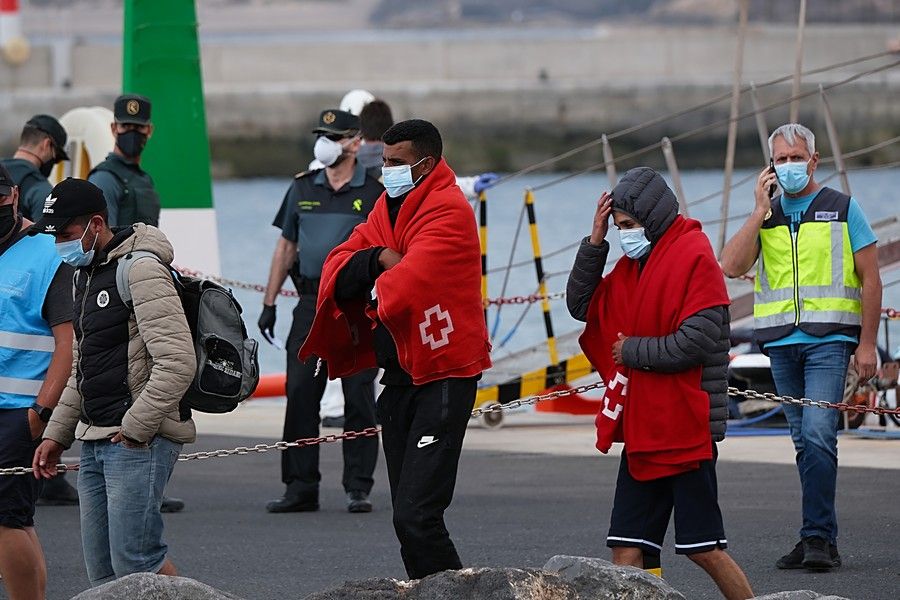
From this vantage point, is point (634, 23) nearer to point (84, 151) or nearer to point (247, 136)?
point (247, 136)

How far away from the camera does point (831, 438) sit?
25.0 feet

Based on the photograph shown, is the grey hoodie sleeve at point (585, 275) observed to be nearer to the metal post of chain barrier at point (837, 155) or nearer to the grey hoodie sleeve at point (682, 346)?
the grey hoodie sleeve at point (682, 346)

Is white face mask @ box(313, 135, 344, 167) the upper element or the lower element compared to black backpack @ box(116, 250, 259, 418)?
upper

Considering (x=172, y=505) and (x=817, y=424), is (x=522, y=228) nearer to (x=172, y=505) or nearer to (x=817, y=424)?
(x=172, y=505)

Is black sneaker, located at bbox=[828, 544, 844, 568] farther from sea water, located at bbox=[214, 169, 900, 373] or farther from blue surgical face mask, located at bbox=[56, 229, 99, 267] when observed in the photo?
sea water, located at bbox=[214, 169, 900, 373]

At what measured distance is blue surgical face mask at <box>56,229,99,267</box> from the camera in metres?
6.24

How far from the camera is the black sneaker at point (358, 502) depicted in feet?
31.3

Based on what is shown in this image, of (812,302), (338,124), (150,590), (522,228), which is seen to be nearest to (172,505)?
(338,124)

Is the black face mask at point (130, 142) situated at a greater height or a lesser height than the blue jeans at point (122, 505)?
greater

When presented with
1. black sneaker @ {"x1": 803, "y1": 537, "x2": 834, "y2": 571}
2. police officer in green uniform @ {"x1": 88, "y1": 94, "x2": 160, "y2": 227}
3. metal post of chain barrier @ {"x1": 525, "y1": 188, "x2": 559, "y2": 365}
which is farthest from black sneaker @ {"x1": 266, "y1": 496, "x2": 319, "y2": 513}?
metal post of chain barrier @ {"x1": 525, "y1": 188, "x2": 559, "y2": 365}

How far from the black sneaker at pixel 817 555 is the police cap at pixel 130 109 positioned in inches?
164

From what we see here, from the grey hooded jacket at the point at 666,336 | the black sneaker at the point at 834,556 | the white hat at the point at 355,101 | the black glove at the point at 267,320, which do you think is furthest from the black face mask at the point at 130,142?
the black sneaker at the point at 834,556

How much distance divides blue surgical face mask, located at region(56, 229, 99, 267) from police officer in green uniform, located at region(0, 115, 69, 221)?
341 centimetres

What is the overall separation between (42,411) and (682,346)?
229 centimetres
